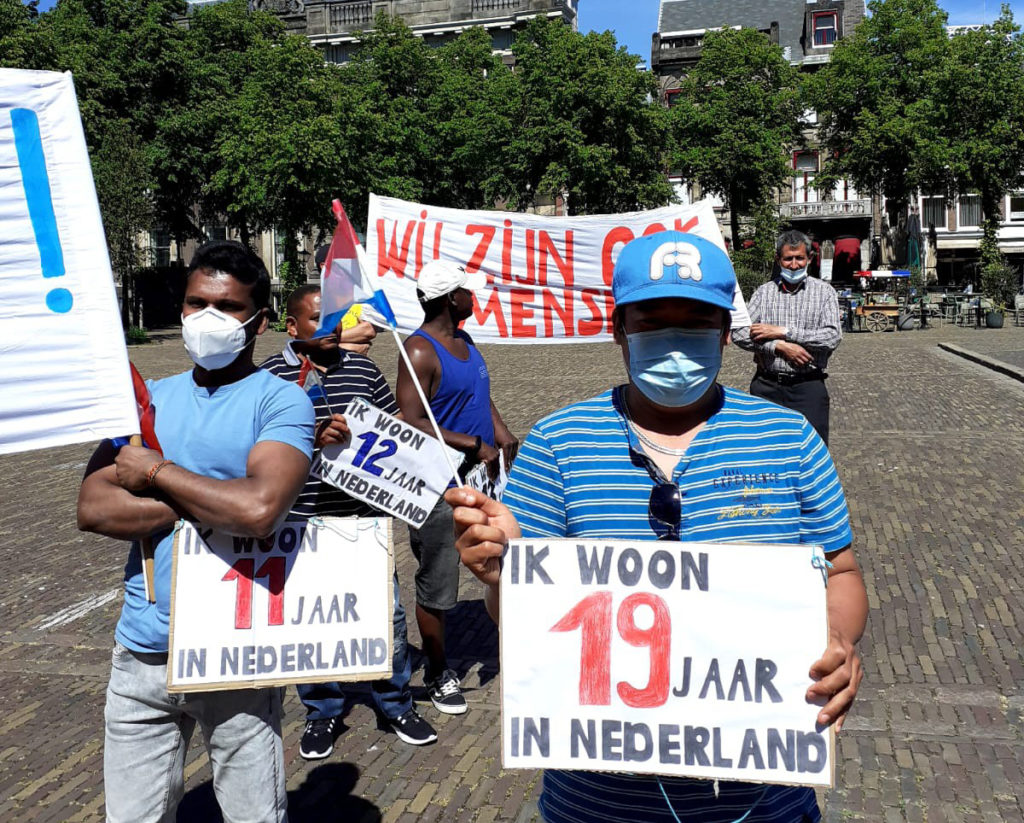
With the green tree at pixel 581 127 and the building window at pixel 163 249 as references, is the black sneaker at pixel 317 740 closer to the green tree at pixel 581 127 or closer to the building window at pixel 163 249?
the green tree at pixel 581 127

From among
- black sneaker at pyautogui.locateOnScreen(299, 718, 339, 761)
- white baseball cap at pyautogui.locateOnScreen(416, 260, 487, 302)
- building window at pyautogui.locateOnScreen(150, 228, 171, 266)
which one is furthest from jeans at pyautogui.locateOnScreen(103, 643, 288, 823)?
building window at pyautogui.locateOnScreen(150, 228, 171, 266)

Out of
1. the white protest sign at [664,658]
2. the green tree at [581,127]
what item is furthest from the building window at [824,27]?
the white protest sign at [664,658]

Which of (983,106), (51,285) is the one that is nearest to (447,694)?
(51,285)

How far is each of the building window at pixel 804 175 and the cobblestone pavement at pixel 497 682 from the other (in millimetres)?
51717

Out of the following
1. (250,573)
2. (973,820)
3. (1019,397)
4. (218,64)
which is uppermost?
(218,64)

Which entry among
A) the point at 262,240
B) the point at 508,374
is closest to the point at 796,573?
the point at 508,374

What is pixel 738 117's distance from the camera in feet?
156

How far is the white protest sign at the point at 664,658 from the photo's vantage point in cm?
202

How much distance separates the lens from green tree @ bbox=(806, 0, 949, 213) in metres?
41.8

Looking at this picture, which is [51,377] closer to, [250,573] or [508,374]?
[250,573]

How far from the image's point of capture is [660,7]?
2584 inches

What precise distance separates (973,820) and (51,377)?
10.5ft

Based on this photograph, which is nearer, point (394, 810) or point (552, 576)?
point (552, 576)

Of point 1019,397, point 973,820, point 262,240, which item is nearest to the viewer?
point 973,820
